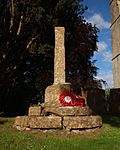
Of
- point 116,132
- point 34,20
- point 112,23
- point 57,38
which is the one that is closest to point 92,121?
point 116,132

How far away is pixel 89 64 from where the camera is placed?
24484 millimetres

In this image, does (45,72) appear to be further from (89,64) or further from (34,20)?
(89,64)

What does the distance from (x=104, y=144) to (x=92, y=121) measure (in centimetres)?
227

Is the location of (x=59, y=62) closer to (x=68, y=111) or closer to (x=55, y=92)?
(x=55, y=92)

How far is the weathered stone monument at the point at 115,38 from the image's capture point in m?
37.1

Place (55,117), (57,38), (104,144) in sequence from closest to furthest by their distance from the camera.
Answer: (104,144), (55,117), (57,38)

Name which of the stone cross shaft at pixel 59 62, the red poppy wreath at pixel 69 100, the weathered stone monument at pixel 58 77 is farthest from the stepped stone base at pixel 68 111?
the stone cross shaft at pixel 59 62

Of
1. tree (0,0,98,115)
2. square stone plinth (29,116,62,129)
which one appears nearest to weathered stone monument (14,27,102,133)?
square stone plinth (29,116,62,129)

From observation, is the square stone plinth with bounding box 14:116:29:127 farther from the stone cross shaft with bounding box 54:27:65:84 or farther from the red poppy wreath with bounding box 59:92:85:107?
the stone cross shaft with bounding box 54:27:65:84

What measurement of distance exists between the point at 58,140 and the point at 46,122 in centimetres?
143

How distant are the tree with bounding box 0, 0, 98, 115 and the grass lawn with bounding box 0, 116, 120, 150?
5.50m

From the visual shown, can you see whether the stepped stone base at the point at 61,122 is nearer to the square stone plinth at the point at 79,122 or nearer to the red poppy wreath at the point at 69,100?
the square stone plinth at the point at 79,122

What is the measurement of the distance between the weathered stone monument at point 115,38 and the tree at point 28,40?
61.4 ft

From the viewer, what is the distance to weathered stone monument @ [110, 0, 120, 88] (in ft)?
122
